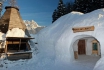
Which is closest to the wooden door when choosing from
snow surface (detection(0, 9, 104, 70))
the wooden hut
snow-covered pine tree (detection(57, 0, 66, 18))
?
snow surface (detection(0, 9, 104, 70))

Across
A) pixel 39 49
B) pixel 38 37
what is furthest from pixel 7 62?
pixel 38 37

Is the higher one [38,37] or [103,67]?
[38,37]

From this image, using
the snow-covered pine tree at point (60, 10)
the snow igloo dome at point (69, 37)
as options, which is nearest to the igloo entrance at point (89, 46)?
the snow igloo dome at point (69, 37)

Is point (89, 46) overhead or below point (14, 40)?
below

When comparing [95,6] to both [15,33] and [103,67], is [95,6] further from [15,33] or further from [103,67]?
[103,67]

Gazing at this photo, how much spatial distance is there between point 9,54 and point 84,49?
10481 millimetres

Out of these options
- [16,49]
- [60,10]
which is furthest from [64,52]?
[60,10]

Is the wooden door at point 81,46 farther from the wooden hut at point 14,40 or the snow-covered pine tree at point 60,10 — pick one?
the snow-covered pine tree at point 60,10

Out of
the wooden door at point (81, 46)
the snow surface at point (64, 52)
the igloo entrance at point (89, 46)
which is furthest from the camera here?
the wooden door at point (81, 46)

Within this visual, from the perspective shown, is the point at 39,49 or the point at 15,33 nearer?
the point at 15,33

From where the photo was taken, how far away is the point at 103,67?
773cm

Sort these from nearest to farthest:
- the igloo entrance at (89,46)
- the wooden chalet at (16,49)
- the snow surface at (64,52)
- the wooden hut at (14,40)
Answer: the snow surface at (64,52)
the wooden chalet at (16,49)
the wooden hut at (14,40)
the igloo entrance at (89,46)

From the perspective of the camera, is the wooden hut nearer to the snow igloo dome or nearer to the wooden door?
the snow igloo dome

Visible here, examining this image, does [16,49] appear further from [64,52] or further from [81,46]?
[81,46]
